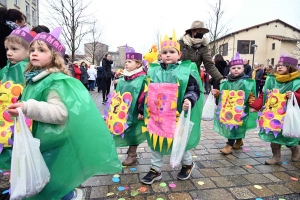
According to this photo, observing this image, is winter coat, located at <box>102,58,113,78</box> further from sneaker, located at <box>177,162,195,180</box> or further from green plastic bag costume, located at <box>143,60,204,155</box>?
sneaker, located at <box>177,162,195,180</box>

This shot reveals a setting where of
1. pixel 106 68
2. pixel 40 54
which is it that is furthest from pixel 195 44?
pixel 106 68

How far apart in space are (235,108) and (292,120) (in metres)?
0.88

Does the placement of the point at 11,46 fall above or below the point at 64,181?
above

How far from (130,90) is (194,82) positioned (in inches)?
37.7

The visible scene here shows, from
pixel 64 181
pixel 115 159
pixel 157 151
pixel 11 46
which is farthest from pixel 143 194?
pixel 11 46

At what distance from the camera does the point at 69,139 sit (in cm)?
174

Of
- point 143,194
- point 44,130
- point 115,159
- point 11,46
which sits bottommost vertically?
point 143,194

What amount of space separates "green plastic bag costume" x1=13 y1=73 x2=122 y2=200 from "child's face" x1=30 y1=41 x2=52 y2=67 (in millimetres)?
169

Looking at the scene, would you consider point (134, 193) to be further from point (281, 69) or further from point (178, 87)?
point (281, 69)

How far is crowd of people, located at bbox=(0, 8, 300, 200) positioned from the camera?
1735 millimetres

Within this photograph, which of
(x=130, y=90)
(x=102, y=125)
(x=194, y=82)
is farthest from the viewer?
(x=130, y=90)

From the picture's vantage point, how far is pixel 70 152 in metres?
1.76

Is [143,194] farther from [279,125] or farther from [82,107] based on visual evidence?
[279,125]

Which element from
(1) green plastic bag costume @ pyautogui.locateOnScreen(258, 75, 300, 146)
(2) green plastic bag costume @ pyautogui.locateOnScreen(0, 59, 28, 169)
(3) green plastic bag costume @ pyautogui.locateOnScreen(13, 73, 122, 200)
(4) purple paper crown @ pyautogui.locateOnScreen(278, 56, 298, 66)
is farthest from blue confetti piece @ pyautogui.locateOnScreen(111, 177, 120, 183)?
(4) purple paper crown @ pyautogui.locateOnScreen(278, 56, 298, 66)
